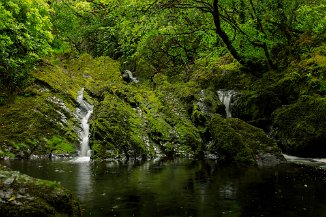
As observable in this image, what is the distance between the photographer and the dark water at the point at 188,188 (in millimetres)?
7895

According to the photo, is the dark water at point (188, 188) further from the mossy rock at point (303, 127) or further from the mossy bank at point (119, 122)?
the mossy rock at point (303, 127)

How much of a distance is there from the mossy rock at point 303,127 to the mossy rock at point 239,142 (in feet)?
5.31

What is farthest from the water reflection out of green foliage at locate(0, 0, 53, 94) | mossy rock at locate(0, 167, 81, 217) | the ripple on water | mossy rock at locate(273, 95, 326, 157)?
mossy rock at locate(273, 95, 326, 157)

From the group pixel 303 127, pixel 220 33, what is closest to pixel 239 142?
pixel 303 127

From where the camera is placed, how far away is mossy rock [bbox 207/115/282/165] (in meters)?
15.5

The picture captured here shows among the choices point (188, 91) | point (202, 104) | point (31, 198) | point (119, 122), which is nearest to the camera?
point (31, 198)

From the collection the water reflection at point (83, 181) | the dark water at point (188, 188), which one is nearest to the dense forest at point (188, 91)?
the water reflection at point (83, 181)

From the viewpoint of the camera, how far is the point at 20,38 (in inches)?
636

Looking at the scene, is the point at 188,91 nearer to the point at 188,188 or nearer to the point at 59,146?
the point at 59,146

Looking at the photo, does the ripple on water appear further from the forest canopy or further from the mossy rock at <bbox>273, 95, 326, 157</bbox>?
the mossy rock at <bbox>273, 95, 326, 157</bbox>

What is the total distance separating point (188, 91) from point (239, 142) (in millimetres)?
7174

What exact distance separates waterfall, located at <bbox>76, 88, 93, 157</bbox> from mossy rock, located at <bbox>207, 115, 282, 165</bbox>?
598 centimetres

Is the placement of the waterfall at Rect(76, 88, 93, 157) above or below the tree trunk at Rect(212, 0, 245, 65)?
below

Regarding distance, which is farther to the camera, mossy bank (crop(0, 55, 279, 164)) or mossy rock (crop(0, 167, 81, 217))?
mossy bank (crop(0, 55, 279, 164))
